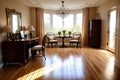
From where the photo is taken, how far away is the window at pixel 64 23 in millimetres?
10164

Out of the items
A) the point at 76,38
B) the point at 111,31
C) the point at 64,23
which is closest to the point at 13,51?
the point at 111,31

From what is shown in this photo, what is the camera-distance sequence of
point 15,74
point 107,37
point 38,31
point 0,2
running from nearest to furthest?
1. point 15,74
2. point 0,2
3. point 107,37
4. point 38,31

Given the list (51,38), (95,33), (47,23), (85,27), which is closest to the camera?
(95,33)

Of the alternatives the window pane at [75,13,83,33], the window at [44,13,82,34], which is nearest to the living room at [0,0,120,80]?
the window pane at [75,13,83,33]

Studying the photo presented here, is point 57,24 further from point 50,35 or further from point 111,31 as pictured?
point 111,31

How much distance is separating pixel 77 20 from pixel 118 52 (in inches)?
243

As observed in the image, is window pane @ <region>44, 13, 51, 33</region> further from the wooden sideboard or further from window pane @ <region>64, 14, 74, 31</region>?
the wooden sideboard

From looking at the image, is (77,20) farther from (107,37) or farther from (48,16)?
(107,37)

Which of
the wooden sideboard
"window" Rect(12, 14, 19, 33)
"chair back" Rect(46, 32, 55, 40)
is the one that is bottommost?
the wooden sideboard

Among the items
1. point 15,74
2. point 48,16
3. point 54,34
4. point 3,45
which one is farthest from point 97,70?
point 48,16

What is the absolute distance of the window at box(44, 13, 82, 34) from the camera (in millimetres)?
10164

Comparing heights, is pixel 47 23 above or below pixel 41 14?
below

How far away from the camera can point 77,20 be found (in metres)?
10.2

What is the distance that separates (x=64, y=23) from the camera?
10.3 m
